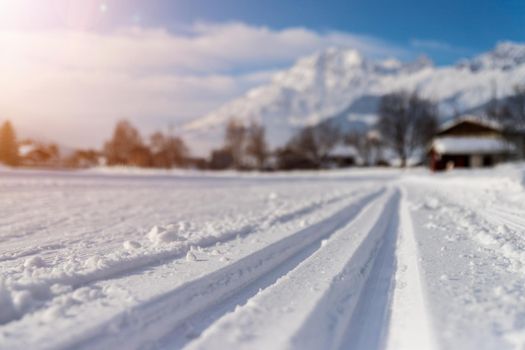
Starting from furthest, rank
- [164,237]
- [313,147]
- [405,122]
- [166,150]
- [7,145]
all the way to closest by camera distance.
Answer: [166,150] → [313,147] → [7,145] → [405,122] → [164,237]

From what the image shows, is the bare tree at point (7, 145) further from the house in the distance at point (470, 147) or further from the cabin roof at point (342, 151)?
the house in the distance at point (470, 147)

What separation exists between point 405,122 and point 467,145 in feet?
50.3

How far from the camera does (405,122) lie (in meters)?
62.4

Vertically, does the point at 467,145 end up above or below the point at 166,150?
below

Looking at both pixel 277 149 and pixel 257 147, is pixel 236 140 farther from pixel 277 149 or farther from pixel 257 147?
pixel 277 149

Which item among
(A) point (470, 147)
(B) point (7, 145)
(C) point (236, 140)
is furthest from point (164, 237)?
(C) point (236, 140)

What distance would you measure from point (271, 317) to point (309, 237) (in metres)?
3.81

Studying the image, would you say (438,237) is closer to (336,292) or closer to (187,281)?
(336,292)

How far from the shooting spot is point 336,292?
13.3 ft

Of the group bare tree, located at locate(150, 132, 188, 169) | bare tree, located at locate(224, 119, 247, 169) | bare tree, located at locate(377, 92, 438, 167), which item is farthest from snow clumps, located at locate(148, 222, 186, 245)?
bare tree, located at locate(150, 132, 188, 169)

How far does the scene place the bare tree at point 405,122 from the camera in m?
62.3

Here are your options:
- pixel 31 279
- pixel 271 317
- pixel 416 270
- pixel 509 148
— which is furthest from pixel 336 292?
pixel 509 148

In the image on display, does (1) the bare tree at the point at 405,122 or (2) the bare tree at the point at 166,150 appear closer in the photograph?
(1) the bare tree at the point at 405,122

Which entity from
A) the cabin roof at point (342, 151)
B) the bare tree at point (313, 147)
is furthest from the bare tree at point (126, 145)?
the cabin roof at point (342, 151)
